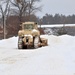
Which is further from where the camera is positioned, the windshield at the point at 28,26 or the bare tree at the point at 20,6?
the bare tree at the point at 20,6

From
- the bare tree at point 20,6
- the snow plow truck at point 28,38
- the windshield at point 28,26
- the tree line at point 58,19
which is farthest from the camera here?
the tree line at point 58,19

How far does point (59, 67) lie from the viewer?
16250 millimetres

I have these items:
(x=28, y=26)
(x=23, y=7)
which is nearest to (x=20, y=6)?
(x=23, y=7)

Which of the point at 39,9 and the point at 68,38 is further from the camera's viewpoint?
the point at 39,9

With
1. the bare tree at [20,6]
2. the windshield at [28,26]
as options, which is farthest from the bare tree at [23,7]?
the windshield at [28,26]

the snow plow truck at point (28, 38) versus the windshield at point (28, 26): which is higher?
the windshield at point (28, 26)

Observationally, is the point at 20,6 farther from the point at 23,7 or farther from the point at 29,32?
the point at 29,32

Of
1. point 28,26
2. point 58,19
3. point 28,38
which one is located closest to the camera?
point 28,38

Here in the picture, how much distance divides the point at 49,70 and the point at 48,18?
130 metres

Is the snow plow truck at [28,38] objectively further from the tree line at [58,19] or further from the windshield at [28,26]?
the tree line at [58,19]

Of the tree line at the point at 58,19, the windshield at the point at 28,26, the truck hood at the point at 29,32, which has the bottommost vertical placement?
the tree line at the point at 58,19

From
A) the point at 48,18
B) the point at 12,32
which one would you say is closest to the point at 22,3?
the point at 12,32

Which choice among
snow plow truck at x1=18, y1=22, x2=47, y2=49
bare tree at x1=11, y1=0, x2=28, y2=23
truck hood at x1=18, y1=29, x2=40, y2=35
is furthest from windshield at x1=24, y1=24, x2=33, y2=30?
bare tree at x1=11, y1=0, x2=28, y2=23

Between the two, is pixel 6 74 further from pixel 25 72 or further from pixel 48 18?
pixel 48 18
